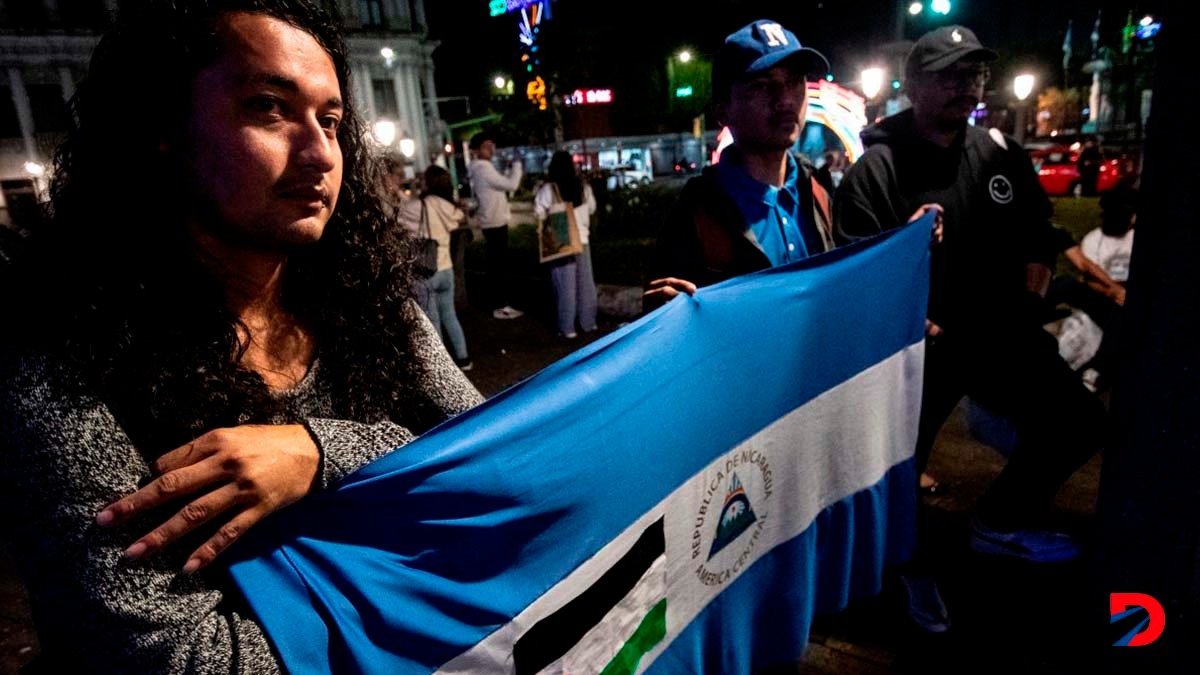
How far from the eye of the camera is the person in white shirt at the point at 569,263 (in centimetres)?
757

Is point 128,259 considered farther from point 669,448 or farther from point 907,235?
point 907,235

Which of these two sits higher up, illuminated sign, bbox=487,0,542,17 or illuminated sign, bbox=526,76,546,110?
illuminated sign, bbox=487,0,542,17

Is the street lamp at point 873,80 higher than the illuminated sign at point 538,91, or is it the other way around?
the illuminated sign at point 538,91

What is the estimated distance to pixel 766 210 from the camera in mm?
2479

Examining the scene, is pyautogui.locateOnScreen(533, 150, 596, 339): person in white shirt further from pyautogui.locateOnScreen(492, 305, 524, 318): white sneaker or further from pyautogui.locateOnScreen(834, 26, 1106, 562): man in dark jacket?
pyautogui.locateOnScreen(834, 26, 1106, 562): man in dark jacket

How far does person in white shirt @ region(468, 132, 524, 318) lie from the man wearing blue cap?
5.84 meters

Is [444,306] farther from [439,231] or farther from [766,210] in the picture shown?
[766,210]

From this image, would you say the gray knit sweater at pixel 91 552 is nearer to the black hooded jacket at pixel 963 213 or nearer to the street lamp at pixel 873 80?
the black hooded jacket at pixel 963 213

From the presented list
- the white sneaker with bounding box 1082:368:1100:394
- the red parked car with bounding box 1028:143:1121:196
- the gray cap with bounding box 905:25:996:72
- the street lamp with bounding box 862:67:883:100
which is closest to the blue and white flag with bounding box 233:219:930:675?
the gray cap with bounding box 905:25:996:72

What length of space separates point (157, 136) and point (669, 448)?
1.23m

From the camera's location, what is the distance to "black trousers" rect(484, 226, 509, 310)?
367 inches

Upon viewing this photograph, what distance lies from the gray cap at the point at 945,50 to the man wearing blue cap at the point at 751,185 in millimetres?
608

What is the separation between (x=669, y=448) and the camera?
168cm

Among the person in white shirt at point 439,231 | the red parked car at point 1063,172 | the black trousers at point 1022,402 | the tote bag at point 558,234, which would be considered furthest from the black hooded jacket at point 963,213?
the red parked car at point 1063,172
